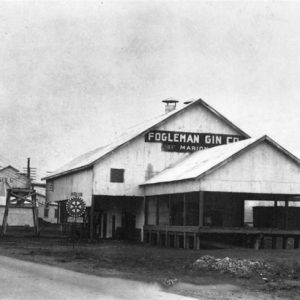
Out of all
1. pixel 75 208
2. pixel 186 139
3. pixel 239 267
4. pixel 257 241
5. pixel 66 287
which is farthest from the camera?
pixel 186 139

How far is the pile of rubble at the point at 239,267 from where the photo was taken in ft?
62.1

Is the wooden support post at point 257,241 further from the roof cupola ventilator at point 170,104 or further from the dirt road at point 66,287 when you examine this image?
the roof cupola ventilator at point 170,104

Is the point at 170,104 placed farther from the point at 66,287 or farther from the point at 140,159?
the point at 66,287

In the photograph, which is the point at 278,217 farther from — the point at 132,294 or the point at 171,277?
the point at 132,294

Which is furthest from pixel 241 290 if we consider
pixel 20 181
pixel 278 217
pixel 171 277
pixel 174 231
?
pixel 20 181

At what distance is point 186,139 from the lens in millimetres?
42875

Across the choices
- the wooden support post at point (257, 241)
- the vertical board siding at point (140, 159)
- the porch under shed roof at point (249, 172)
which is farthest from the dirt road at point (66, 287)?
the vertical board siding at point (140, 159)

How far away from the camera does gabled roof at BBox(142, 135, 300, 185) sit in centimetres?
3278

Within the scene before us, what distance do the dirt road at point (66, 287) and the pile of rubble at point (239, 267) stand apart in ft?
13.8

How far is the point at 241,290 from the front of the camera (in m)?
15.4

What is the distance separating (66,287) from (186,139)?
1143 inches

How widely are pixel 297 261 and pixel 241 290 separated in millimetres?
7995

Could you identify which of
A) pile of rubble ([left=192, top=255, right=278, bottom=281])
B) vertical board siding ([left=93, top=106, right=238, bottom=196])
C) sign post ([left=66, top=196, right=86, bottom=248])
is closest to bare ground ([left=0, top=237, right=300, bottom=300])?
pile of rubble ([left=192, top=255, right=278, bottom=281])

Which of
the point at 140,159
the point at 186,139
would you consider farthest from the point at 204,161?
the point at 186,139
